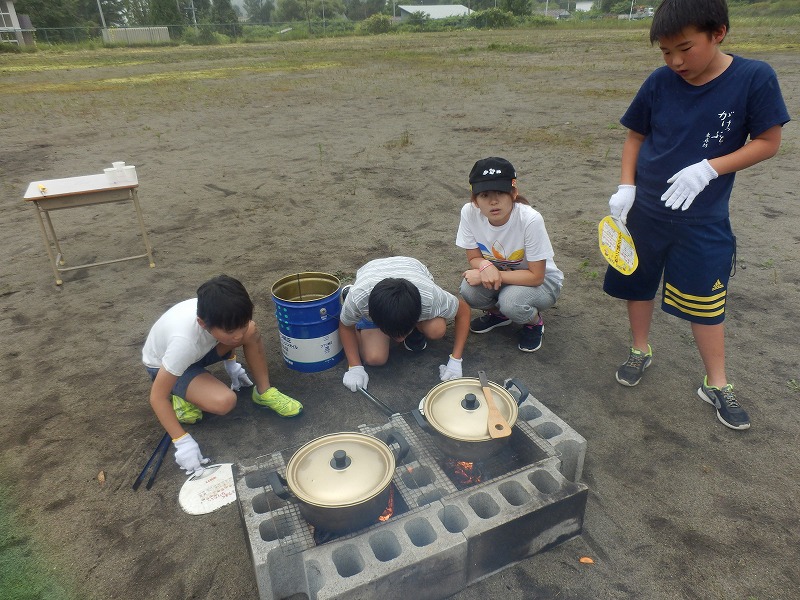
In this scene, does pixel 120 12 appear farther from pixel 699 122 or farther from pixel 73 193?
pixel 699 122

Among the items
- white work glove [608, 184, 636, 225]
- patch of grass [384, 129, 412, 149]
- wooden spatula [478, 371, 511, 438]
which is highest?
white work glove [608, 184, 636, 225]

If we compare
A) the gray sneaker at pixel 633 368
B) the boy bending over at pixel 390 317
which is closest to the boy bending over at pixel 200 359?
the boy bending over at pixel 390 317

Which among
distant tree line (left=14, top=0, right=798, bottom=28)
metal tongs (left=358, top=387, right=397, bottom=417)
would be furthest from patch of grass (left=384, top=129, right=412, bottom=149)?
distant tree line (left=14, top=0, right=798, bottom=28)

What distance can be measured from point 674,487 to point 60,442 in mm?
3266

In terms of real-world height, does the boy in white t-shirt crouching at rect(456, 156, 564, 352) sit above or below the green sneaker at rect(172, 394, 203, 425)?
above

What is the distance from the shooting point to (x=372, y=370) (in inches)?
140

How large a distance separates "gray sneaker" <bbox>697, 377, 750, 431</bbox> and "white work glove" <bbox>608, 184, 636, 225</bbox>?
43.4 inches

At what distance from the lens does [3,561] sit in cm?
228

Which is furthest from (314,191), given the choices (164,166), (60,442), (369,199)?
(60,442)

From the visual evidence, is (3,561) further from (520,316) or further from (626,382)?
(626,382)

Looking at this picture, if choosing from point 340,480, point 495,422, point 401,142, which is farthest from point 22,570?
point 401,142

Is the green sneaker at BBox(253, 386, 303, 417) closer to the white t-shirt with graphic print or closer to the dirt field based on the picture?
the dirt field

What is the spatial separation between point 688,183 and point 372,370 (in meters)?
2.13

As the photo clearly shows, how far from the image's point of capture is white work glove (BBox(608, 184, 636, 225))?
291 cm
